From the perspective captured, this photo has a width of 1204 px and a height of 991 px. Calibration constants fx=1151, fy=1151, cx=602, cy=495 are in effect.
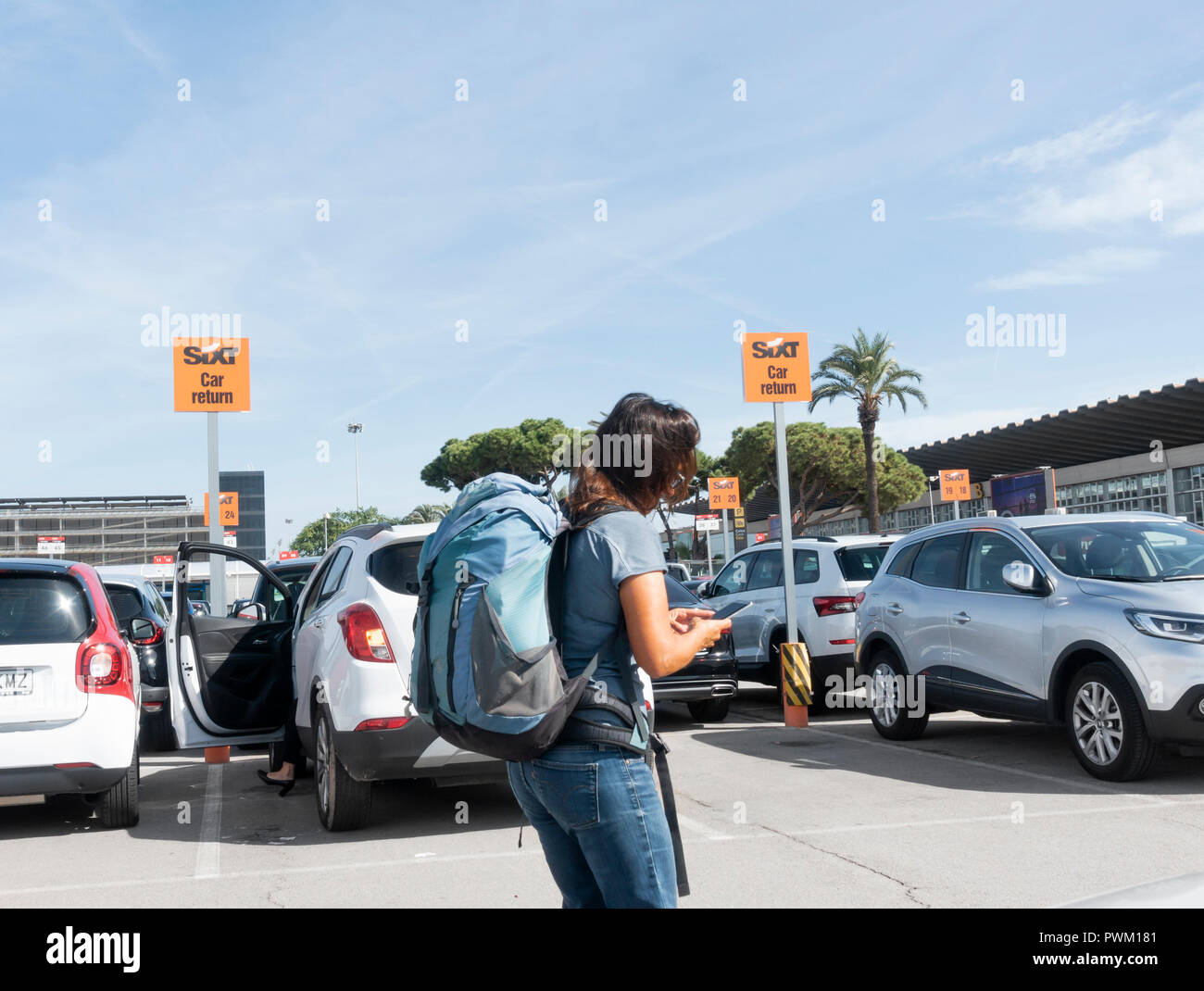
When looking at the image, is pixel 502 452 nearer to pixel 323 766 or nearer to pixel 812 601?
pixel 812 601

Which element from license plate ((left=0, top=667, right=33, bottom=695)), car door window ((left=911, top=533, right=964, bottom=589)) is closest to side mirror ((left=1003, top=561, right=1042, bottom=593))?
car door window ((left=911, top=533, right=964, bottom=589))

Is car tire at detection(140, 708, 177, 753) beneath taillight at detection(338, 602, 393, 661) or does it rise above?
beneath

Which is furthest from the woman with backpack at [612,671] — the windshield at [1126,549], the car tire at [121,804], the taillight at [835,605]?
the taillight at [835,605]

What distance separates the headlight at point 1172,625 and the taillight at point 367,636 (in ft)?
14.8

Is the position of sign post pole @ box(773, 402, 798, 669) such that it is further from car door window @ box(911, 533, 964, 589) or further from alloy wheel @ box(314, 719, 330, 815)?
alloy wheel @ box(314, 719, 330, 815)

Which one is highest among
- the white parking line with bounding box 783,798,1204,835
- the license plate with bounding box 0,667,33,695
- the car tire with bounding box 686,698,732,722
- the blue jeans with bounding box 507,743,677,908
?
the blue jeans with bounding box 507,743,677,908

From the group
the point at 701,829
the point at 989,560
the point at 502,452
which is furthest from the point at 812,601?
the point at 502,452

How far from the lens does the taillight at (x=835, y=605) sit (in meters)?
11.7

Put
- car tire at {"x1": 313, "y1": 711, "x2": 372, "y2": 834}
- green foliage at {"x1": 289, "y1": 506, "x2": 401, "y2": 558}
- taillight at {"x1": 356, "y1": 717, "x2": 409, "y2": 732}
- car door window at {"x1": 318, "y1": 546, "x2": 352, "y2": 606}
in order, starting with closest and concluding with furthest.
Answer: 1. taillight at {"x1": 356, "y1": 717, "x2": 409, "y2": 732}
2. car tire at {"x1": 313, "y1": 711, "x2": 372, "y2": 834}
3. car door window at {"x1": 318, "y1": 546, "x2": 352, "y2": 606}
4. green foliage at {"x1": 289, "y1": 506, "x2": 401, "y2": 558}

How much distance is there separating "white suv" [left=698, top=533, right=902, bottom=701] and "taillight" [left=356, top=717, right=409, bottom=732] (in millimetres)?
6390

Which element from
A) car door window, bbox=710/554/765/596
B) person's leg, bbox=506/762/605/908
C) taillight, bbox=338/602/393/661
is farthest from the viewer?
car door window, bbox=710/554/765/596

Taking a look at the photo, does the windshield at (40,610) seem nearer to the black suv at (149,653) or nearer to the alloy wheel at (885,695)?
the black suv at (149,653)

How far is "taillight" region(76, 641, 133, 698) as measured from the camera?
22.0 feet

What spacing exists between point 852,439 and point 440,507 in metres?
32.6
